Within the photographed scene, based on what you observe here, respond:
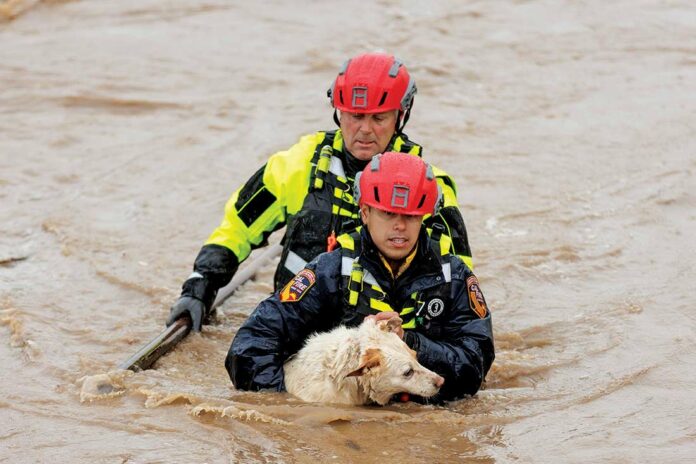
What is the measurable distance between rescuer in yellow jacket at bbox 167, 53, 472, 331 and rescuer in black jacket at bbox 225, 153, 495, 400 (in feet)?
1.86

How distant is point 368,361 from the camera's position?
20.3 ft

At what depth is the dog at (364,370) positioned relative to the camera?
6.25 m

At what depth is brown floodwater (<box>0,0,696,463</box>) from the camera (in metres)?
6.63

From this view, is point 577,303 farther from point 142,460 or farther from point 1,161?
point 1,161

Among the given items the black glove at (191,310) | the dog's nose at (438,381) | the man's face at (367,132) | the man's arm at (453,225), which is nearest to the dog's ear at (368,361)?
the dog's nose at (438,381)

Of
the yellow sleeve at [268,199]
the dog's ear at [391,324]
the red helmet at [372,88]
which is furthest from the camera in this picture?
the yellow sleeve at [268,199]

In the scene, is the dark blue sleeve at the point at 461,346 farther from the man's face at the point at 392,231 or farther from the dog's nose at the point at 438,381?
the man's face at the point at 392,231

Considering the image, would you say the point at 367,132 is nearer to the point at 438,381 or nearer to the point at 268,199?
the point at 268,199

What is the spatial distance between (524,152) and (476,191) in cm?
148

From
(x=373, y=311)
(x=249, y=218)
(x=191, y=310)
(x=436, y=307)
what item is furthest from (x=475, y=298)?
(x=191, y=310)

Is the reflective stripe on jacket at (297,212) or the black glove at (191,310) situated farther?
the black glove at (191,310)

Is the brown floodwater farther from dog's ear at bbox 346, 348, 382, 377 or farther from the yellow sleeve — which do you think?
the yellow sleeve

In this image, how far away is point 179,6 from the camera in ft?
68.2

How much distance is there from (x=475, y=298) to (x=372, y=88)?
1.60m
